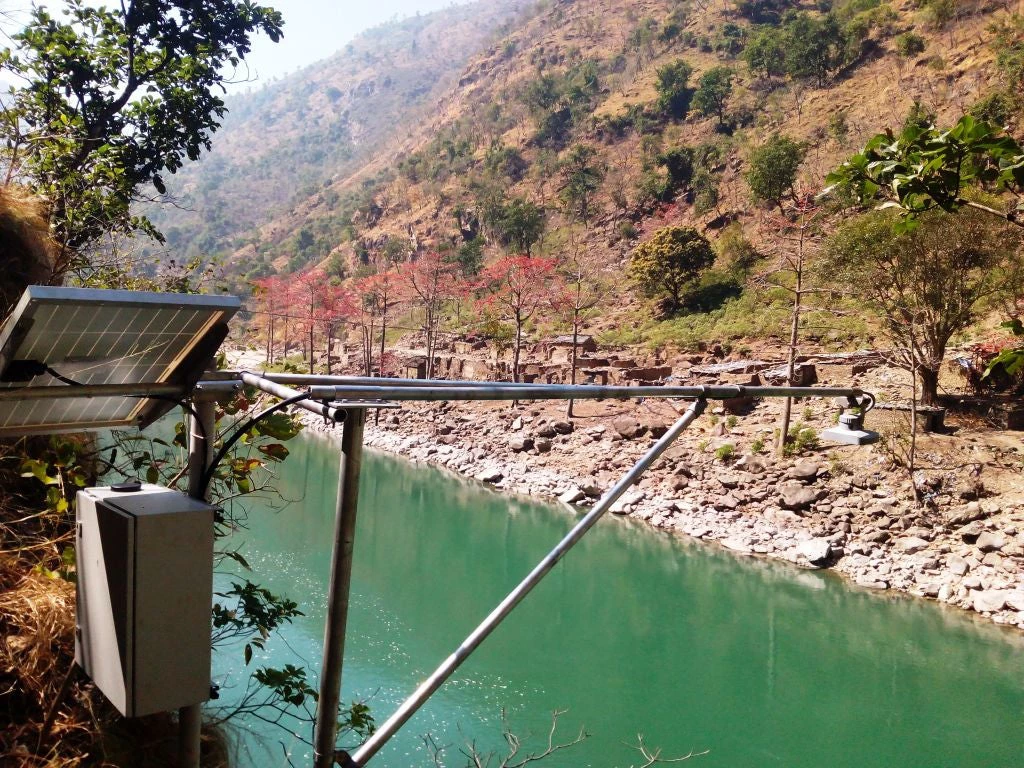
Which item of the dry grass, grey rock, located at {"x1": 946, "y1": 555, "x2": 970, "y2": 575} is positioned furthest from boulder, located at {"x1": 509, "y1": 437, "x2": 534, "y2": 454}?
the dry grass

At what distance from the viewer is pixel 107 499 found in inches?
39.6

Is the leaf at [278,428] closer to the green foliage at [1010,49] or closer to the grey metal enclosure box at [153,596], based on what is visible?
the grey metal enclosure box at [153,596]

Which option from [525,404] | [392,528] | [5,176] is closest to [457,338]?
[525,404]

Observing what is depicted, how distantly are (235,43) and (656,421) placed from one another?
30.1 feet

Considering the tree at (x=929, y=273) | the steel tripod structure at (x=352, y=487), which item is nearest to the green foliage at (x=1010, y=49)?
the tree at (x=929, y=273)

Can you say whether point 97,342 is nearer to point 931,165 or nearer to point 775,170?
point 931,165

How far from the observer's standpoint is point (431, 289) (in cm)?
1900

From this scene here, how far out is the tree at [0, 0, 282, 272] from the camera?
9.71 feet

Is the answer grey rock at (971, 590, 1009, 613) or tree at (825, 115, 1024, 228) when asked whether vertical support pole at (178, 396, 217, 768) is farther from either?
grey rock at (971, 590, 1009, 613)

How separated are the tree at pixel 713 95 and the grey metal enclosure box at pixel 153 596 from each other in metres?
29.2

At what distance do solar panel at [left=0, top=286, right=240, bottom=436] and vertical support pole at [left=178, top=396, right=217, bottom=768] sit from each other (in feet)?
0.19

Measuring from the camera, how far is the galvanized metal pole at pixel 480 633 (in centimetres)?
107

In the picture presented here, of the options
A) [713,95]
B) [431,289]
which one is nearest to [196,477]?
[431,289]

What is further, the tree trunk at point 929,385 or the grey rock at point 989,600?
the tree trunk at point 929,385
